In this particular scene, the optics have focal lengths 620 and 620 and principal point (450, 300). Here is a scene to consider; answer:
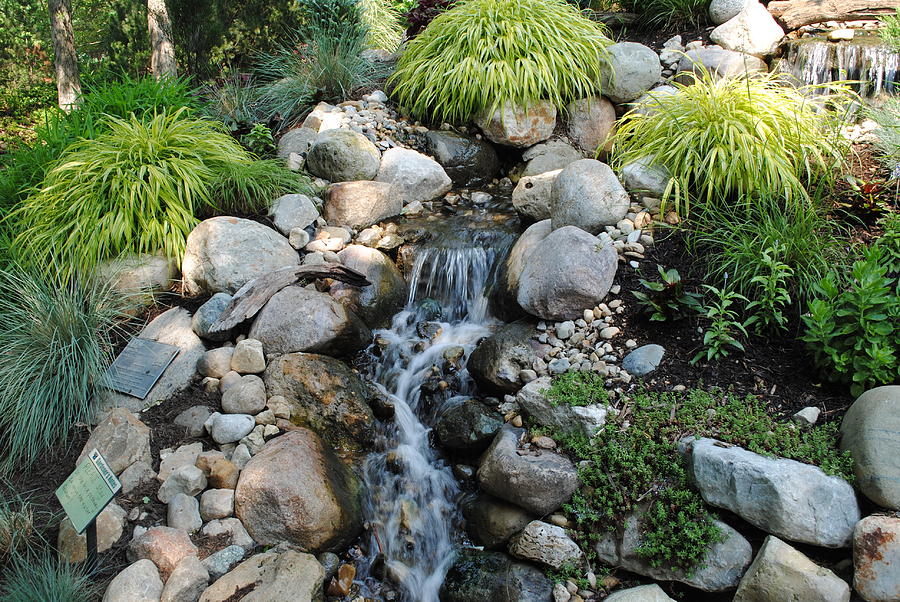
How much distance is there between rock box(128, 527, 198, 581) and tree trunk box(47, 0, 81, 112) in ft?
17.6

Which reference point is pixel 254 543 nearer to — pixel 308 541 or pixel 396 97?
pixel 308 541

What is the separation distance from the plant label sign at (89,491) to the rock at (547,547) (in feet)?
6.36

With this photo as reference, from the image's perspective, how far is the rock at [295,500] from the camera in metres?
3.20

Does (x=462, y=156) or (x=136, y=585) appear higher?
(x=462, y=156)

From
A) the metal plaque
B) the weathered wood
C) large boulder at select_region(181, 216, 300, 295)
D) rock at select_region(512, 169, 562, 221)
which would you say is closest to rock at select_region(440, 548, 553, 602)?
the metal plaque

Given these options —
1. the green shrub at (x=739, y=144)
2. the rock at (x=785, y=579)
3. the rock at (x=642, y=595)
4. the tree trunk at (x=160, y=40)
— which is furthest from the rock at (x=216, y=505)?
the tree trunk at (x=160, y=40)

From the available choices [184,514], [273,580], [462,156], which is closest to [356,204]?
[462,156]

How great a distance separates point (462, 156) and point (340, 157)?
4.45 feet

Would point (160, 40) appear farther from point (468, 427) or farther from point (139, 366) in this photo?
point (468, 427)

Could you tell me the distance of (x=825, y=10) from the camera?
A: 629 cm

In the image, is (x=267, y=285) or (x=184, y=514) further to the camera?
(x=267, y=285)

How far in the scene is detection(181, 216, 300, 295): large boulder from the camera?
179 inches

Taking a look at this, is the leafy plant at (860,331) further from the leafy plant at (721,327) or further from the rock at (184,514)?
the rock at (184,514)

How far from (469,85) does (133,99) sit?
316 centimetres
